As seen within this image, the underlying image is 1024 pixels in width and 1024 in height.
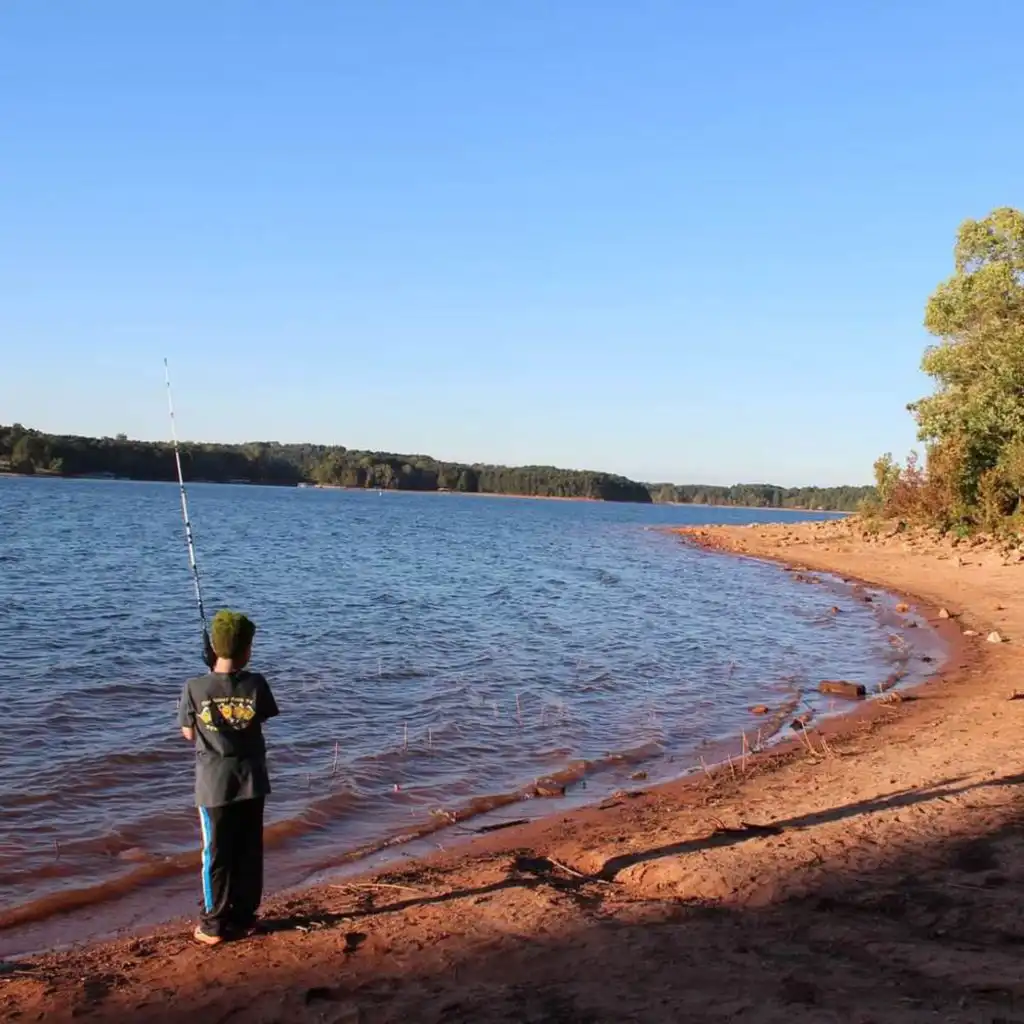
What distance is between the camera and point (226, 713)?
5758mm

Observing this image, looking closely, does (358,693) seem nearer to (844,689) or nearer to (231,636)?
(844,689)

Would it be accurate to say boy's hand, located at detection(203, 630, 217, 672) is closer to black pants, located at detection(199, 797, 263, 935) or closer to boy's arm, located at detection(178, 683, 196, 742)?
boy's arm, located at detection(178, 683, 196, 742)

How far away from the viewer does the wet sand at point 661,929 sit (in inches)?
182

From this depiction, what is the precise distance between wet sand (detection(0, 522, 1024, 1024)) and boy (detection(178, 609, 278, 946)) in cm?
25

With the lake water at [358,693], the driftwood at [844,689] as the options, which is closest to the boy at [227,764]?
the lake water at [358,693]

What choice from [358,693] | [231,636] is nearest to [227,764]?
[231,636]

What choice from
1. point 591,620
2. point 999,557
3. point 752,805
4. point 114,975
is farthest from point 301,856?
point 999,557

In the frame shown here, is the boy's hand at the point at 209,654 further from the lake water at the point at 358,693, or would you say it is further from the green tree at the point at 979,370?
the green tree at the point at 979,370

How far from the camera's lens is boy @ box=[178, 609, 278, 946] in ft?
18.9

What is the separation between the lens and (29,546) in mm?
39781

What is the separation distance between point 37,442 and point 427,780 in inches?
5949

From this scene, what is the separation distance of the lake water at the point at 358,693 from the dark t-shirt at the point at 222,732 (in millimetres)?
1829

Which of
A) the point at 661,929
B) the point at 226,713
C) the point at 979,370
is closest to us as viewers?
the point at 661,929

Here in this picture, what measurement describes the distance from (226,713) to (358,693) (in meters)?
8.77
